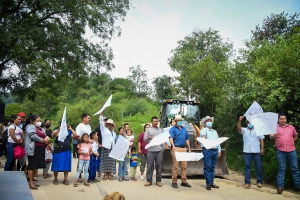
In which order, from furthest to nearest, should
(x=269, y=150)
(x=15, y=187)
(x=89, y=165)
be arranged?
(x=269, y=150) < (x=89, y=165) < (x=15, y=187)

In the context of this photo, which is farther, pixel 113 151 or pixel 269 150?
pixel 269 150

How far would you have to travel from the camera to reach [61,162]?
7.95 m

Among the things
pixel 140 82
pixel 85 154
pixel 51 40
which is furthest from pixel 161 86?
pixel 85 154

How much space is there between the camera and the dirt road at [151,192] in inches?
268

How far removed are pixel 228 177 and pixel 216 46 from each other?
102 ft

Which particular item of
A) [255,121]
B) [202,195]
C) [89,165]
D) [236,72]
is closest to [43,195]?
[89,165]

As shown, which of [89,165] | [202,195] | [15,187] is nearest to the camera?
[15,187]

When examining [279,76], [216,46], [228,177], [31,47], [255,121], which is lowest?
[228,177]

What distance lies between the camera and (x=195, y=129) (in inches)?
439

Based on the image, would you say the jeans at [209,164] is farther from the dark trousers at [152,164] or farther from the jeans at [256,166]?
the dark trousers at [152,164]

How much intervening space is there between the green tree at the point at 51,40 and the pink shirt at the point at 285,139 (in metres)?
9.53

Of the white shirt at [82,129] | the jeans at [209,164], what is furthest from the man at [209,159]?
the white shirt at [82,129]

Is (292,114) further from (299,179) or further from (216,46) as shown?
(216,46)

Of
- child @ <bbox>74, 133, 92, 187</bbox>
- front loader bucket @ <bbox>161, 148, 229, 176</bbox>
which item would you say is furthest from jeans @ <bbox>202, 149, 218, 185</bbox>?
child @ <bbox>74, 133, 92, 187</bbox>
